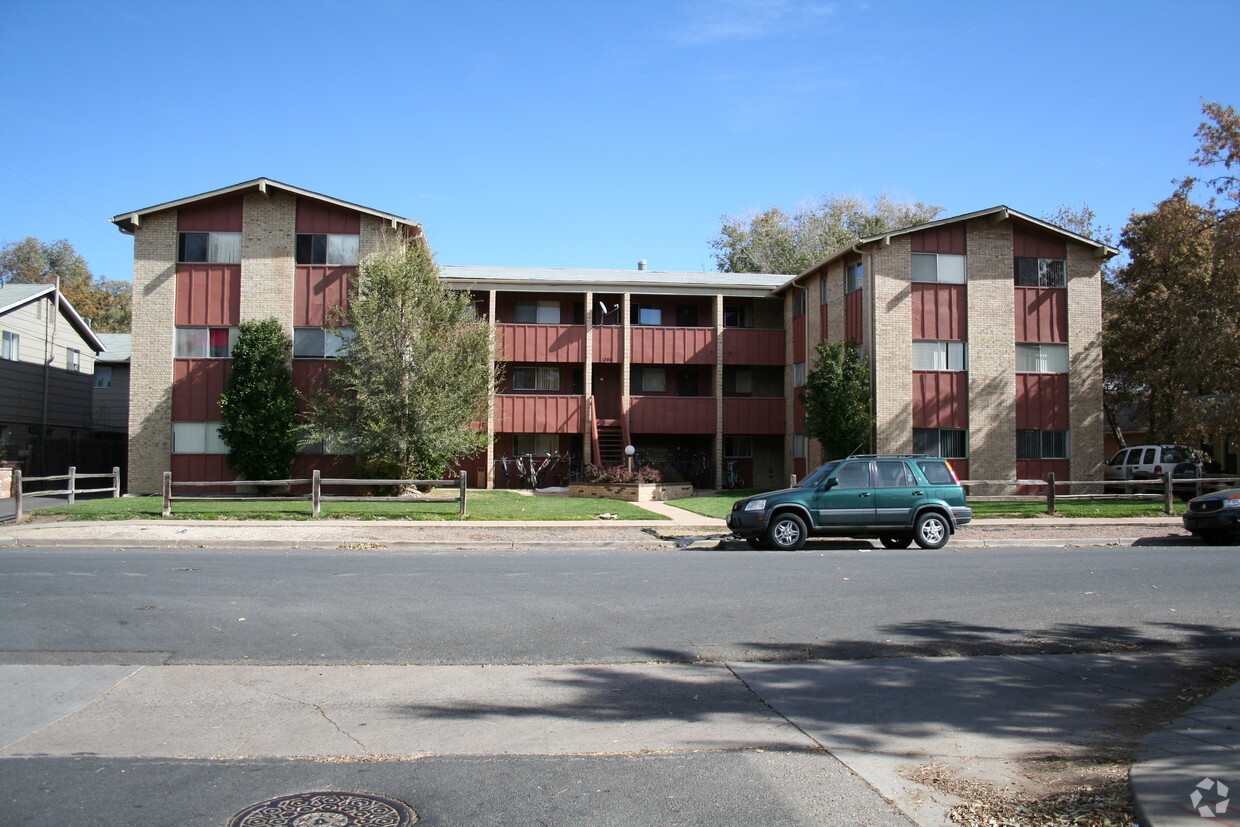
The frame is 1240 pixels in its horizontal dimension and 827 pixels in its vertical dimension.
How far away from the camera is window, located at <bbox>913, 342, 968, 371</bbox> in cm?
2838

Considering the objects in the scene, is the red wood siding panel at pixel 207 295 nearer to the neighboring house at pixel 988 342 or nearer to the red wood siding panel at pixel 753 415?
the red wood siding panel at pixel 753 415

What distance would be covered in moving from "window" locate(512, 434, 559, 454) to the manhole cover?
30.7 meters

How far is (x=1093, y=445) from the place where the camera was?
2906 centimetres

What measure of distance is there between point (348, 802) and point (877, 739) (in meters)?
3.31

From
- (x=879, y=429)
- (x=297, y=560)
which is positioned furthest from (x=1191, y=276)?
(x=297, y=560)

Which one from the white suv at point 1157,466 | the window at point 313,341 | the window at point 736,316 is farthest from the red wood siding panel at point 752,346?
the window at point 313,341

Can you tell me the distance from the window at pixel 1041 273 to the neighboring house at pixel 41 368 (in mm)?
34328

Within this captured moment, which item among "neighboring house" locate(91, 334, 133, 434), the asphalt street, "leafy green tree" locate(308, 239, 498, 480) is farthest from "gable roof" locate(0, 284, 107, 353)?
the asphalt street

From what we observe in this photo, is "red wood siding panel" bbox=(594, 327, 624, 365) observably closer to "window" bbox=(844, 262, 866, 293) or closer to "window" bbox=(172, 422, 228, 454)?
"window" bbox=(844, 262, 866, 293)

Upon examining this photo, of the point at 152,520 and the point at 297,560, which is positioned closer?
the point at 297,560

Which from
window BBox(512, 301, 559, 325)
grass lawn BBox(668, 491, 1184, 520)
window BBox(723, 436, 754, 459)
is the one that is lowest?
grass lawn BBox(668, 491, 1184, 520)

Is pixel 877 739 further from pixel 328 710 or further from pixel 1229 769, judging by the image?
pixel 328 710

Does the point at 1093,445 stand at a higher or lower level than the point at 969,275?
lower

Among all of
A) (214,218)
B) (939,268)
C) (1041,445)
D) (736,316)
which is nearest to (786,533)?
(939,268)
